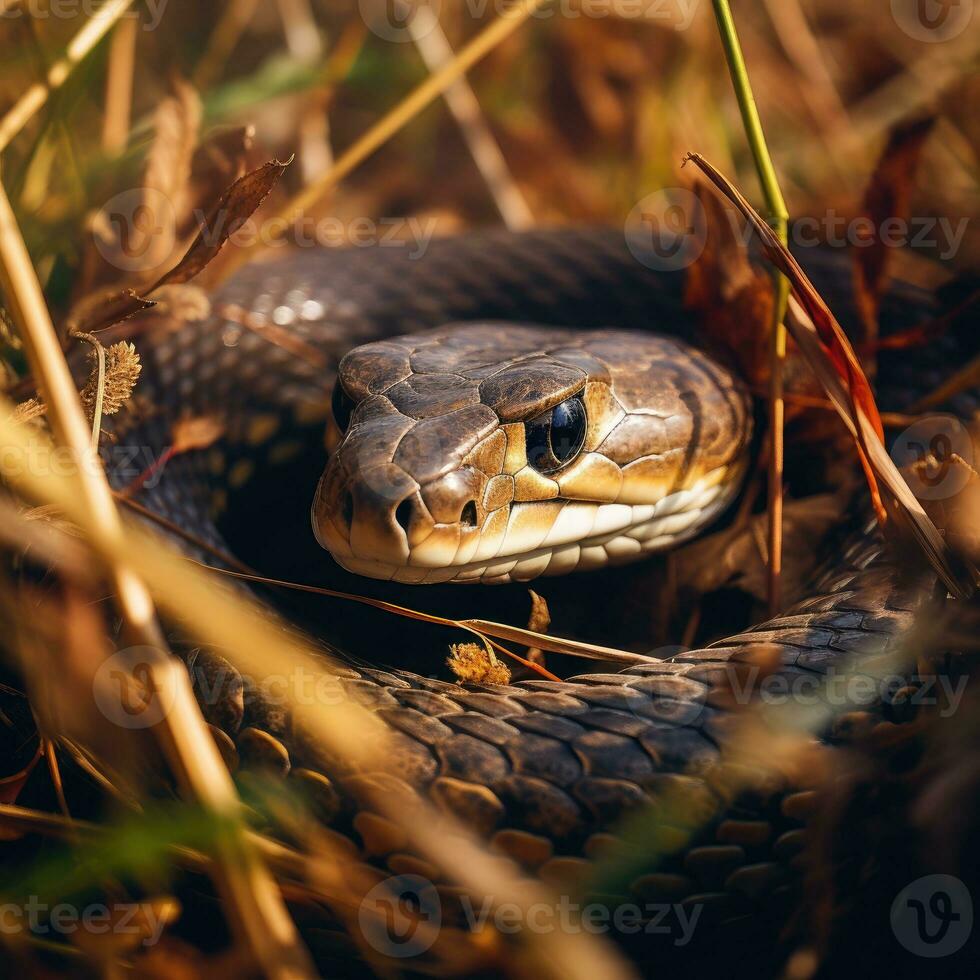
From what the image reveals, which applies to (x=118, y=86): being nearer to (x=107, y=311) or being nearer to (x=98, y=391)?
(x=107, y=311)

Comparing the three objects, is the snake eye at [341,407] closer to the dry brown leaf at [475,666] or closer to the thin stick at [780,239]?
the dry brown leaf at [475,666]

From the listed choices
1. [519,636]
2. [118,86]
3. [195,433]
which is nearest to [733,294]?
[519,636]

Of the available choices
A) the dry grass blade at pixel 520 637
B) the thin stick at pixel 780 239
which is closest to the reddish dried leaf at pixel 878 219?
the thin stick at pixel 780 239

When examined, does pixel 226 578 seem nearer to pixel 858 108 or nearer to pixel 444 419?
pixel 444 419

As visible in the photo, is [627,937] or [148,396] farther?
[148,396]

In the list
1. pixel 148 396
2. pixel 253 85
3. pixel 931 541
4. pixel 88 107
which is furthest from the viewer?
pixel 88 107

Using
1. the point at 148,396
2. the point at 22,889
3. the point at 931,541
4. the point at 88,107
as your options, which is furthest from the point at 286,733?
the point at 88,107
